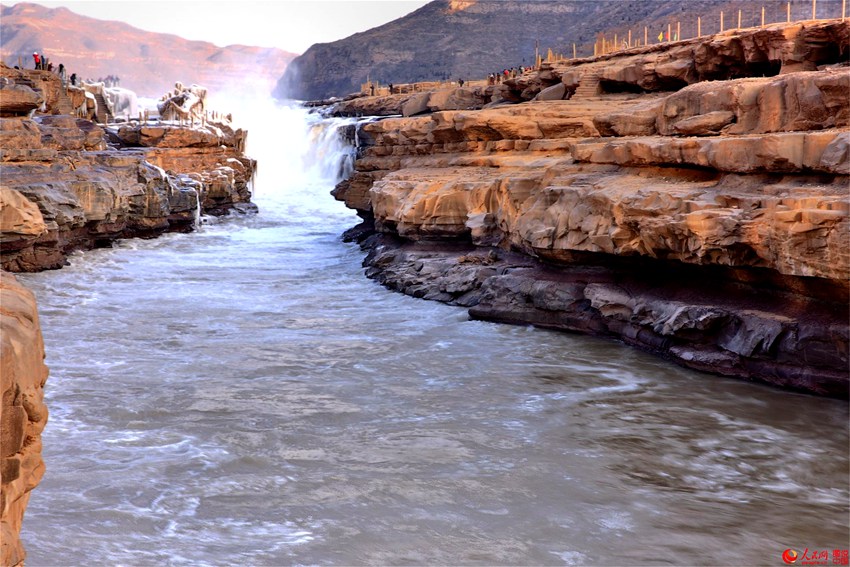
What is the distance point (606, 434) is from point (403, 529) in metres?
2.45

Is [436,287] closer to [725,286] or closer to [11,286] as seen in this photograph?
[725,286]

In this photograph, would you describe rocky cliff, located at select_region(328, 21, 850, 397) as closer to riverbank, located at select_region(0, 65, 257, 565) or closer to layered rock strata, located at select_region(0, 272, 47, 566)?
riverbank, located at select_region(0, 65, 257, 565)

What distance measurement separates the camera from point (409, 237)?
14828 mm

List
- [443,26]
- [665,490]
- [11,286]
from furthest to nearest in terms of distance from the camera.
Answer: [443,26] → [665,490] → [11,286]

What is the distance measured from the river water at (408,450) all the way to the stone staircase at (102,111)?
2038cm

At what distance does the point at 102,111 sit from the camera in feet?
103

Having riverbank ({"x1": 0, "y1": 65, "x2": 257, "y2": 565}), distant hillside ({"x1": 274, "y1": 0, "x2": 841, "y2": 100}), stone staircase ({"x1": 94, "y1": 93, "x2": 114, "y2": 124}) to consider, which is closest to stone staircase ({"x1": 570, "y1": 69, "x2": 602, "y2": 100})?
riverbank ({"x1": 0, "y1": 65, "x2": 257, "y2": 565})

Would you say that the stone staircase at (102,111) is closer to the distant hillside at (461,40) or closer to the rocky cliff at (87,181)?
the rocky cliff at (87,181)

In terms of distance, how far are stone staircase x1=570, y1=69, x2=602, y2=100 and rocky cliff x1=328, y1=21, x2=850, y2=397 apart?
19 cm

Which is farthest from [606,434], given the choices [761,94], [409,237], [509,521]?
[409,237]

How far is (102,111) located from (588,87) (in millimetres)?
20703

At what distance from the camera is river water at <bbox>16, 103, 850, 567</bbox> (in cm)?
520

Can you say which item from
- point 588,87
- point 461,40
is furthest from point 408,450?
point 461,40

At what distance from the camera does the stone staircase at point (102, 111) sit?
30.9m
